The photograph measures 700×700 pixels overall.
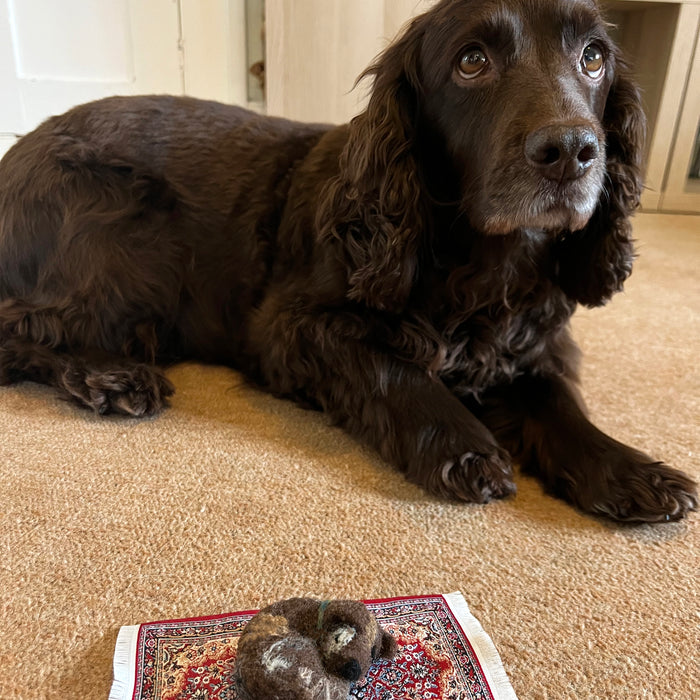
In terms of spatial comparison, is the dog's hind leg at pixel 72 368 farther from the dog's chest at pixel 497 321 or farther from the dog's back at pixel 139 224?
the dog's chest at pixel 497 321

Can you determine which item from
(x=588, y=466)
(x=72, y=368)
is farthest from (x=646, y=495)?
(x=72, y=368)

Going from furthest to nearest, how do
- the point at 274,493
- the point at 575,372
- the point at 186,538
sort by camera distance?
the point at 575,372 < the point at 274,493 < the point at 186,538

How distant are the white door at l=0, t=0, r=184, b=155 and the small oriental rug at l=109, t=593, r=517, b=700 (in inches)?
118

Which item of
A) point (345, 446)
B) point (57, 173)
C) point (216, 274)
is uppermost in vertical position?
point (57, 173)

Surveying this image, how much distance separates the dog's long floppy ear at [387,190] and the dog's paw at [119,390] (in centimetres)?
45

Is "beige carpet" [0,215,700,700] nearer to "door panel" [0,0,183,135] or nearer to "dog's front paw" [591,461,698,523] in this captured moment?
"dog's front paw" [591,461,698,523]

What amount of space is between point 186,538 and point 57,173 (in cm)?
98

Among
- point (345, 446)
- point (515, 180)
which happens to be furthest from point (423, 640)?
point (515, 180)

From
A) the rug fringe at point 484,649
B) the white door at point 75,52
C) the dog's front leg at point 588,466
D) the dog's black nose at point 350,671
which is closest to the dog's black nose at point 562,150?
the dog's front leg at point 588,466

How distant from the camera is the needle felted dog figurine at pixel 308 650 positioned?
63cm

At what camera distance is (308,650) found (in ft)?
2.17

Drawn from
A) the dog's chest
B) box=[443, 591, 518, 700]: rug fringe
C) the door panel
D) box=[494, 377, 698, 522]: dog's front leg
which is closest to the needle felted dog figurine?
box=[443, 591, 518, 700]: rug fringe

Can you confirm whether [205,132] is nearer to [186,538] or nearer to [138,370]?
[138,370]

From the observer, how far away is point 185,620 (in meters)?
0.80
